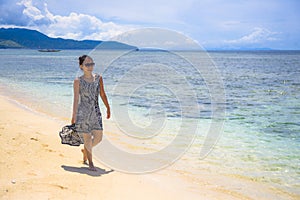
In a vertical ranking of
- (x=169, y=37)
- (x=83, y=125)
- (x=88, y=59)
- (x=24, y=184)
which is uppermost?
(x=169, y=37)

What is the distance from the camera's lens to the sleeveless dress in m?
5.71

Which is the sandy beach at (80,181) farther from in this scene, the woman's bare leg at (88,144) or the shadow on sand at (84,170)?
the woman's bare leg at (88,144)

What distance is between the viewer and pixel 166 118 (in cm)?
1307

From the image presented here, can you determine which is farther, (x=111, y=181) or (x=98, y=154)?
(x=98, y=154)

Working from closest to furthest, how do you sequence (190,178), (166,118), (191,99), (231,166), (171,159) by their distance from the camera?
1. (190,178)
2. (231,166)
3. (171,159)
4. (166,118)
5. (191,99)

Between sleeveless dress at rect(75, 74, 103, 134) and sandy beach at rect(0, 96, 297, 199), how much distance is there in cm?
86

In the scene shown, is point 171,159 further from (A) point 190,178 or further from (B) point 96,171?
(B) point 96,171

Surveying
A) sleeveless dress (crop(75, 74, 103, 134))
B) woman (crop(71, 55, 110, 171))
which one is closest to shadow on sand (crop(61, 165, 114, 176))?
woman (crop(71, 55, 110, 171))

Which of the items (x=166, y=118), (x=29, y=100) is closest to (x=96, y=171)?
(x=166, y=118)

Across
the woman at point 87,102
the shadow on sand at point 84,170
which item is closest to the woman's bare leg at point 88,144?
the woman at point 87,102

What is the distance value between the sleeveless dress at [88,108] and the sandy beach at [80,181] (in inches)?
33.9

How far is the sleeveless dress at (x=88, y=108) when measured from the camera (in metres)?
5.71

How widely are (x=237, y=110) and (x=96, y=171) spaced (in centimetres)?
1093

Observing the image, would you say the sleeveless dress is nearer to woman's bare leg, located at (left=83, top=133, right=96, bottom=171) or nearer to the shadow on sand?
woman's bare leg, located at (left=83, top=133, right=96, bottom=171)
